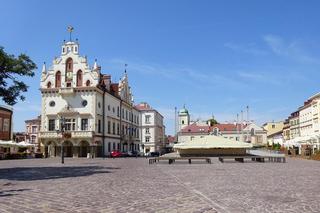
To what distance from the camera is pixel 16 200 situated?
1126cm

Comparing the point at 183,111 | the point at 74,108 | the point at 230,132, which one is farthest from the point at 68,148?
the point at 183,111

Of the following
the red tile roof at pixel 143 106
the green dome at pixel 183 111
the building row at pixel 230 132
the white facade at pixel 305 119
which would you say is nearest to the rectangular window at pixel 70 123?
the white facade at pixel 305 119

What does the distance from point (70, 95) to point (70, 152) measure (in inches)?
373

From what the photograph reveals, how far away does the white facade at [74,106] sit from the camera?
6606cm

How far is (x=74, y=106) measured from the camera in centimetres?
6756

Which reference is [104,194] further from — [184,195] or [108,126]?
[108,126]

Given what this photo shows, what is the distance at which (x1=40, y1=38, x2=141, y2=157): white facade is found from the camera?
6606 centimetres

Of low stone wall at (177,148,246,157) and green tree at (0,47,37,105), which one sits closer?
green tree at (0,47,37,105)

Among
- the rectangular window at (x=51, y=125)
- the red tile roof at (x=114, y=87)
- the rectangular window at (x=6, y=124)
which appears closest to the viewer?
the rectangular window at (x=6, y=124)

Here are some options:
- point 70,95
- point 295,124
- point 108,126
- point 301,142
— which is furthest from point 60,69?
point 295,124

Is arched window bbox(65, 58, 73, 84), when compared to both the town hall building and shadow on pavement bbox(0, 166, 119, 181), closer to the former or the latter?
the town hall building

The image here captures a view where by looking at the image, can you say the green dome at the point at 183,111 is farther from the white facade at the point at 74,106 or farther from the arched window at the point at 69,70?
the arched window at the point at 69,70

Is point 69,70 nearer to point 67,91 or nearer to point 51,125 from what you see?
point 67,91

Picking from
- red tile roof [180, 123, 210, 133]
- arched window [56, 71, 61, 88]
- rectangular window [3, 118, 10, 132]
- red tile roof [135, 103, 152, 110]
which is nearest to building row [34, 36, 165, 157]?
arched window [56, 71, 61, 88]
